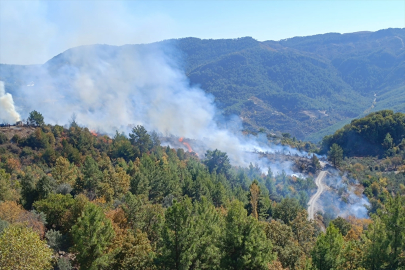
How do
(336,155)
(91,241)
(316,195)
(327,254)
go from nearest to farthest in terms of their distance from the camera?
(327,254), (91,241), (316,195), (336,155)

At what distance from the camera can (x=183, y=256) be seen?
22.9 m

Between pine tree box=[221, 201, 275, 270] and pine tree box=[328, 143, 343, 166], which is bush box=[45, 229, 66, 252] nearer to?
pine tree box=[221, 201, 275, 270]

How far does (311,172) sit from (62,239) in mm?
86298

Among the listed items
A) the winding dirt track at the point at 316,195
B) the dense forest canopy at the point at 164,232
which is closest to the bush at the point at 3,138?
the dense forest canopy at the point at 164,232

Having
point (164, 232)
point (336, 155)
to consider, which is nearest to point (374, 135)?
point (336, 155)

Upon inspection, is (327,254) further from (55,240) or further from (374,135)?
(374,135)

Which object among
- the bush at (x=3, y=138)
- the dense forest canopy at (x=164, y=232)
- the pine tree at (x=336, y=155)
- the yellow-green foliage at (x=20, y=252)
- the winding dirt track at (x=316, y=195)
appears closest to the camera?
the yellow-green foliage at (x=20, y=252)

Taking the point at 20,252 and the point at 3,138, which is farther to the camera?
the point at 3,138

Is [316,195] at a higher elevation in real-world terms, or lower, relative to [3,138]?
lower

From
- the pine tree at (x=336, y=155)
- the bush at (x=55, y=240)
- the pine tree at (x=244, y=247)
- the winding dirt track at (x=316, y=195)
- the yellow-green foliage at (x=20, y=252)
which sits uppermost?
the yellow-green foliage at (x=20, y=252)

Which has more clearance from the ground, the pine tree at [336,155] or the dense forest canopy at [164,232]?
the dense forest canopy at [164,232]

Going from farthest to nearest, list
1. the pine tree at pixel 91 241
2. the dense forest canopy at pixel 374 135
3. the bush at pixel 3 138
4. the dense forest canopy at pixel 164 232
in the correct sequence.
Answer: the dense forest canopy at pixel 374 135
the bush at pixel 3 138
the pine tree at pixel 91 241
the dense forest canopy at pixel 164 232

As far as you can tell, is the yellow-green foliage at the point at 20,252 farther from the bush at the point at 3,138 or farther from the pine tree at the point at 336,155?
the pine tree at the point at 336,155

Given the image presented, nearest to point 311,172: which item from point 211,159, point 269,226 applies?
point 211,159
